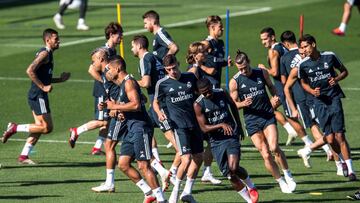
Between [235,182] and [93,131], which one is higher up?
[235,182]

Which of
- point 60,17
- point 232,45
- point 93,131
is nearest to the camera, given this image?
point 93,131

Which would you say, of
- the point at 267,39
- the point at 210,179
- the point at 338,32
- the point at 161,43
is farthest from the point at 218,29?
the point at 338,32

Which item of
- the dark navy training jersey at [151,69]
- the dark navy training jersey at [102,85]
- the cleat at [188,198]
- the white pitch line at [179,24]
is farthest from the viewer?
the white pitch line at [179,24]

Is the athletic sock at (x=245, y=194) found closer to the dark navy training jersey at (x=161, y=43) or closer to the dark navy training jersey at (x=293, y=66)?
the dark navy training jersey at (x=293, y=66)

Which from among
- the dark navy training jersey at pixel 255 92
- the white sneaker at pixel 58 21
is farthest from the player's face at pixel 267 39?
the white sneaker at pixel 58 21

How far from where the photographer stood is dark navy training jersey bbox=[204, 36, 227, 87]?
2253 cm

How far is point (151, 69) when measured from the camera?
22406mm

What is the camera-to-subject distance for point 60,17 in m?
41.6

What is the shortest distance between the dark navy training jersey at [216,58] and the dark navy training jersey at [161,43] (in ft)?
2.94

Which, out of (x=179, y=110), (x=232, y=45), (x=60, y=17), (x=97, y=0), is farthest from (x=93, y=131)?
(x=97, y=0)

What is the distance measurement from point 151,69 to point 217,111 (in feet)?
9.49

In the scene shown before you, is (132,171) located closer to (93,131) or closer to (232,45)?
(93,131)

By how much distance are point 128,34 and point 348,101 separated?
12.2 metres

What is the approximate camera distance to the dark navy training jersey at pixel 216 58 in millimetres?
22531
